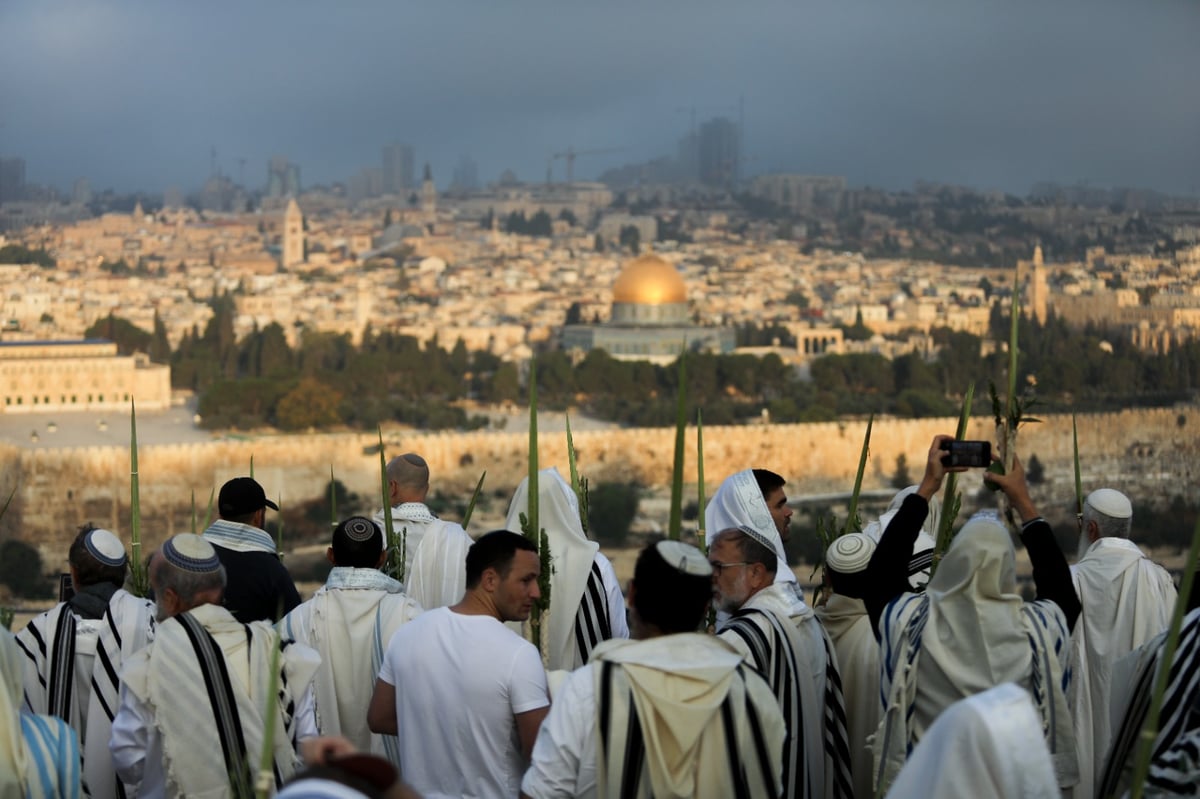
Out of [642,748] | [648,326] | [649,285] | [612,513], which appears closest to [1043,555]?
[642,748]

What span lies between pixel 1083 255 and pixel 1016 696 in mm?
61893

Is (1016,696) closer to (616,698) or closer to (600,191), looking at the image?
(616,698)

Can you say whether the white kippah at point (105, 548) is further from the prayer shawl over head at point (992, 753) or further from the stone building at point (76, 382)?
the stone building at point (76, 382)

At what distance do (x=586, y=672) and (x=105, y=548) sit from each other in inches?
45.7

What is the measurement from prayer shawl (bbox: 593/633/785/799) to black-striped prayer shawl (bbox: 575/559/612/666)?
0.78m

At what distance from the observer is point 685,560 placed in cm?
279

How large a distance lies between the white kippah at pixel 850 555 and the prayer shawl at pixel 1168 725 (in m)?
0.57

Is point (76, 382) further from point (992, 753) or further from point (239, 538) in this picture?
point (992, 753)

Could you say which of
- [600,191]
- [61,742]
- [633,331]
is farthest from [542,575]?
[600,191]

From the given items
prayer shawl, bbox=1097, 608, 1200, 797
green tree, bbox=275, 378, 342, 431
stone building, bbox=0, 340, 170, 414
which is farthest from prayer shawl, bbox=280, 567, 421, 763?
stone building, bbox=0, 340, 170, 414

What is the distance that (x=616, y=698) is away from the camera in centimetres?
273

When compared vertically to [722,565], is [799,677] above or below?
below

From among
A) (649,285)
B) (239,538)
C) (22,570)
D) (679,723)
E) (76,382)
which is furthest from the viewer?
(649,285)

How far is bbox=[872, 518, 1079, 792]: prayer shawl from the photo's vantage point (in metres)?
2.97
